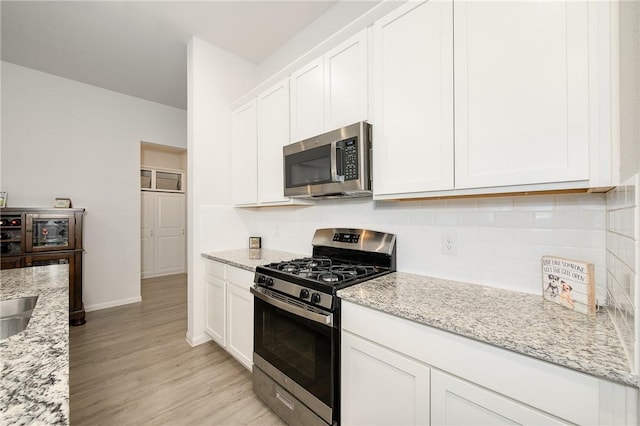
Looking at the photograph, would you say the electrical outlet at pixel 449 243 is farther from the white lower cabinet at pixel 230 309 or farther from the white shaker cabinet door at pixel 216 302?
the white shaker cabinet door at pixel 216 302

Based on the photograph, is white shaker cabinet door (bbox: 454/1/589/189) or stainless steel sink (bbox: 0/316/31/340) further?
stainless steel sink (bbox: 0/316/31/340)

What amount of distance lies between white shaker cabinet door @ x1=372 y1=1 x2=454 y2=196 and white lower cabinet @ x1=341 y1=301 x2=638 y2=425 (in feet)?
2.29

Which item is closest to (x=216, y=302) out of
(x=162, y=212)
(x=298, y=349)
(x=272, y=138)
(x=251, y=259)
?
(x=251, y=259)

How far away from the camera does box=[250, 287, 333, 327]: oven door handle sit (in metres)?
1.32

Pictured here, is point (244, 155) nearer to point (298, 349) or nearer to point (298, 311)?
point (298, 311)

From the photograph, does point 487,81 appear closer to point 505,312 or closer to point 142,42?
point 505,312

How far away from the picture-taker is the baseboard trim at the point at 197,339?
2.58 m

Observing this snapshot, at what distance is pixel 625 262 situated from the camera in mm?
767

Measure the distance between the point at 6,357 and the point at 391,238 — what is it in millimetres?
1663

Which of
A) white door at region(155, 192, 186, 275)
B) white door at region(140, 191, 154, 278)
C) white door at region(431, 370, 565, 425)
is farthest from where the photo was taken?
white door at region(155, 192, 186, 275)

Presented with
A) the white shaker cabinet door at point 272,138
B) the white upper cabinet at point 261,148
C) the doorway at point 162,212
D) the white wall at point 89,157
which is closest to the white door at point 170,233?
the doorway at point 162,212

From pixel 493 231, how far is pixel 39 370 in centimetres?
176

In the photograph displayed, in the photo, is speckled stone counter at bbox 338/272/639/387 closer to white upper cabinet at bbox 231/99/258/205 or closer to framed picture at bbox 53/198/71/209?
white upper cabinet at bbox 231/99/258/205

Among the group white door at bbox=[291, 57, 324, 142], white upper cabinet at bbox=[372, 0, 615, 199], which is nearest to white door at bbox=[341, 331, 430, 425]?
white upper cabinet at bbox=[372, 0, 615, 199]
